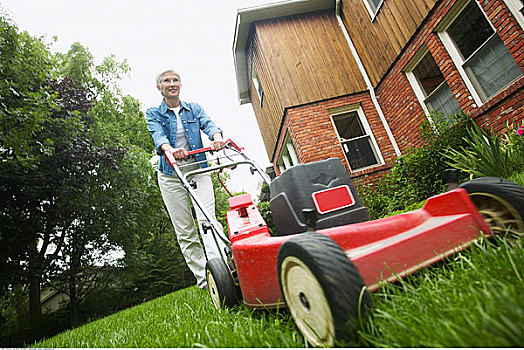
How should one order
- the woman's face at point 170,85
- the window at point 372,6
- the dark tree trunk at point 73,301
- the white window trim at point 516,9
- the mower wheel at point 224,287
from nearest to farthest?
the mower wheel at point 224,287 < the woman's face at point 170,85 < the white window trim at point 516,9 < the window at point 372,6 < the dark tree trunk at point 73,301

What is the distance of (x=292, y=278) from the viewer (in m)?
1.16

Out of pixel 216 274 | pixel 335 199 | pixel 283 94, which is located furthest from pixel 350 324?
pixel 283 94

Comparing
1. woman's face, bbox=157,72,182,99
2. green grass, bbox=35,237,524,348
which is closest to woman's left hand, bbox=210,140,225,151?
woman's face, bbox=157,72,182,99

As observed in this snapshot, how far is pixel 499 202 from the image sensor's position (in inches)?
56.1

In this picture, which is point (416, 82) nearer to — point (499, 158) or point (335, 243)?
point (499, 158)

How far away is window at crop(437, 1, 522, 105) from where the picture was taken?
446 cm

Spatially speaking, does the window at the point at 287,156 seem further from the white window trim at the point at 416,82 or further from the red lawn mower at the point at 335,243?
the red lawn mower at the point at 335,243

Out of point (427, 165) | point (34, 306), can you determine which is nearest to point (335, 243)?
point (427, 165)

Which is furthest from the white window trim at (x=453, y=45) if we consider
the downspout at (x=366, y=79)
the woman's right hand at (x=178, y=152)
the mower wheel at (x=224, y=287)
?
the mower wheel at (x=224, y=287)

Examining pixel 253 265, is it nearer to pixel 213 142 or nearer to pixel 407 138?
pixel 213 142

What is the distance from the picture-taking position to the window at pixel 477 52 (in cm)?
446

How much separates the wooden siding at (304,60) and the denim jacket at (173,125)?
486 centimetres

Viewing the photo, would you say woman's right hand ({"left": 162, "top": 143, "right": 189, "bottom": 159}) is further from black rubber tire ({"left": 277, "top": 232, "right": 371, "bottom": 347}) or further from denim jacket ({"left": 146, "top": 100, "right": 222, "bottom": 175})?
black rubber tire ({"left": 277, "top": 232, "right": 371, "bottom": 347})

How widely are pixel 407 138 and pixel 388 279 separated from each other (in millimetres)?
6403
